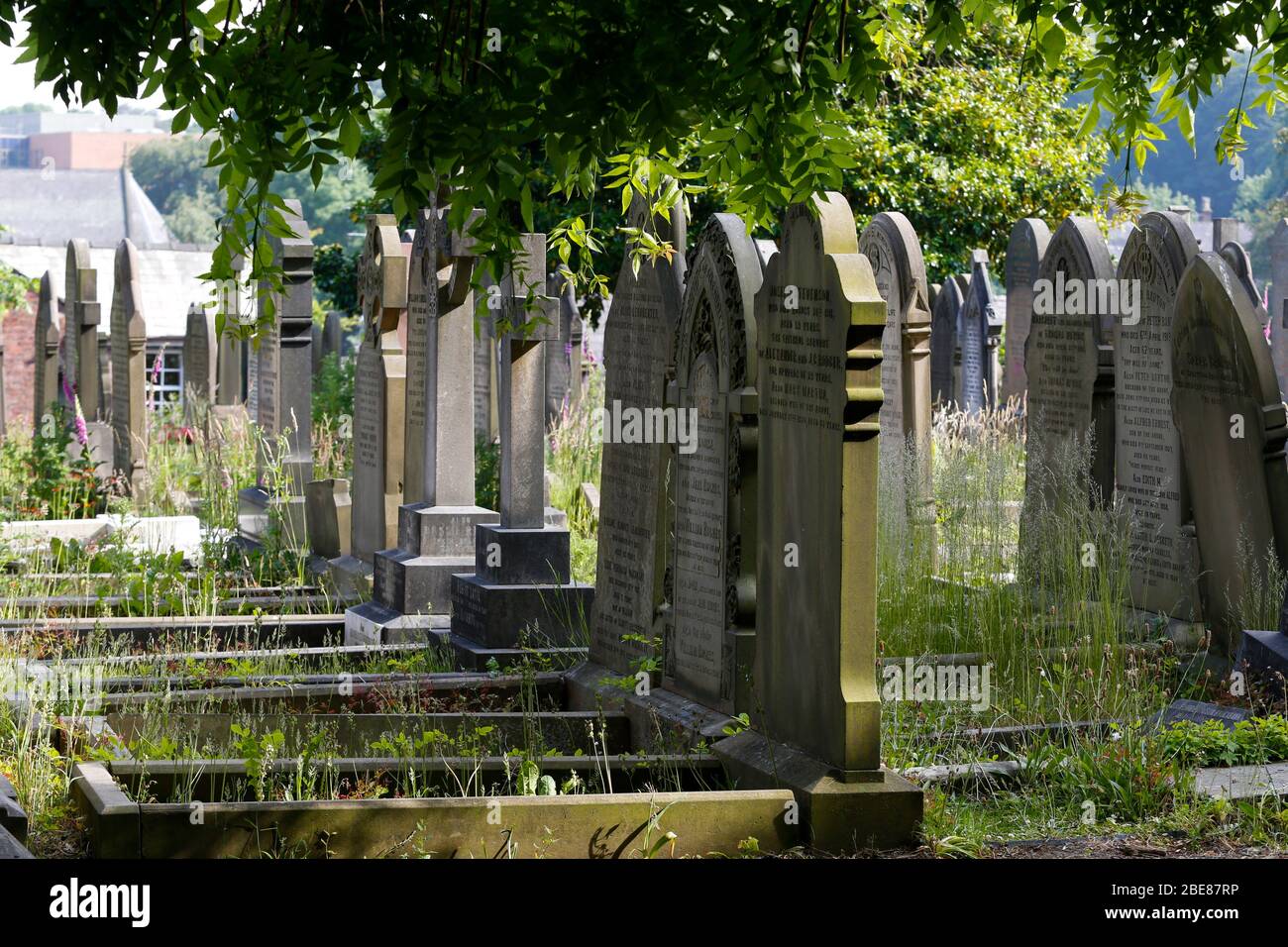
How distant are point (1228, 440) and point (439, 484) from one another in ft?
14.3

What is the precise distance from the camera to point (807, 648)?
18.0ft

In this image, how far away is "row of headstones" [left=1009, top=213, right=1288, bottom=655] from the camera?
773cm

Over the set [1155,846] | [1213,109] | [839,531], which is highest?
[1213,109]

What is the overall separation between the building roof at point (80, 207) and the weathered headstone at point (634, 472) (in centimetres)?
5608

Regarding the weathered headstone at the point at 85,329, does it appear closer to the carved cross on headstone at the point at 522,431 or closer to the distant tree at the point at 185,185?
the carved cross on headstone at the point at 522,431

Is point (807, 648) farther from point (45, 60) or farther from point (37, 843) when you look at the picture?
point (45, 60)

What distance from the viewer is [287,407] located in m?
12.5

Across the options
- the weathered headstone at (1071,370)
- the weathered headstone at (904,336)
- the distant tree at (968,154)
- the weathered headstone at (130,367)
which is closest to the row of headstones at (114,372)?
the weathered headstone at (130,367)

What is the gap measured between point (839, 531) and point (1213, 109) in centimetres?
9121

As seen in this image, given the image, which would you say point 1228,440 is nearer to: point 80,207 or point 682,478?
point 682,478

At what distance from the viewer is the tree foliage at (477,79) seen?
4.22m

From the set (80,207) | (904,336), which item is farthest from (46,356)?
(80,207)

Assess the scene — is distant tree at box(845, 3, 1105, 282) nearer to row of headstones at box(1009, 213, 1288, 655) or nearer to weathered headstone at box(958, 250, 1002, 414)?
weathered headstone at box(958, 250, 1002, 414)

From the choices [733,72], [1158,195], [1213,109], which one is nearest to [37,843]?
[733,72]
